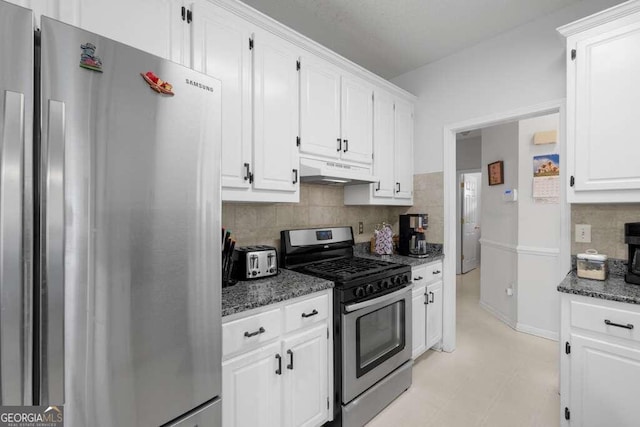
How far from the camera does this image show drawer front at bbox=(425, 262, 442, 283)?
104 inches

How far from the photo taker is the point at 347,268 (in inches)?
83.1

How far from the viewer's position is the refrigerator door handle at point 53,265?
75 cm

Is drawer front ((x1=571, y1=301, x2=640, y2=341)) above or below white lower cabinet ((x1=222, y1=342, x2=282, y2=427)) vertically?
above

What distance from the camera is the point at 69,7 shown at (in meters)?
1.14

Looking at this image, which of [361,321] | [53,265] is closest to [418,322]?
[361,321]

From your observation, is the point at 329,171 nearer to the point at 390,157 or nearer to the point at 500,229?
the point at 390,157

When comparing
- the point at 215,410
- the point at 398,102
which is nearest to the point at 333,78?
the point at 398,102

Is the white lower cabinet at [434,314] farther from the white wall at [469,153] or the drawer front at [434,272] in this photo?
the white wall at [469,153]

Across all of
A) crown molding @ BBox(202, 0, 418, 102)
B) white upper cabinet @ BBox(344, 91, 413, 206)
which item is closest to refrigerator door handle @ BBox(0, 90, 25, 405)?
crown molding @ BBox(202, 0, 418, 102)

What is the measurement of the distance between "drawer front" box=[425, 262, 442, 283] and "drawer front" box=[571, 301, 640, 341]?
1.09m

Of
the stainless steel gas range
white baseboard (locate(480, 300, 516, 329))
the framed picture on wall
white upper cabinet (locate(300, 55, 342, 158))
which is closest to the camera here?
the stainless steel gas range

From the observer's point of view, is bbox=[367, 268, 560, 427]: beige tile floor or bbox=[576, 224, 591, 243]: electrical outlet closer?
bbox=[367, 268, 560, 427]: beige tile floor

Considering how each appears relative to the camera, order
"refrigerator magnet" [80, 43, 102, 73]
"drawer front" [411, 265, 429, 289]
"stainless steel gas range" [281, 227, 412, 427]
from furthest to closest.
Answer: "drawer front" [411, 265, 429, 289] < "stainless steel gas range" [281, 227, 412, 427] < "refrigerator magnet" [80, 43, 102, 73]

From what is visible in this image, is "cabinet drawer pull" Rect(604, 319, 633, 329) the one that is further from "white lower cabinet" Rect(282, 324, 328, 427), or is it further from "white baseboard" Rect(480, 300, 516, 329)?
"white baseboard" Rect(480, 300, 516, 329)
